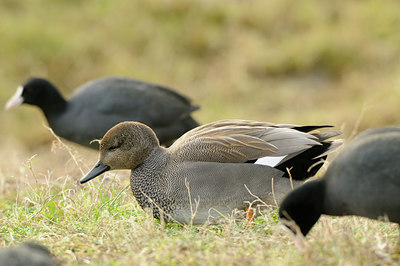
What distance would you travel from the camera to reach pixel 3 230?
13.0 ft

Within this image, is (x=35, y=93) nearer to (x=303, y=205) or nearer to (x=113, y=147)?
(x=113, y=147)

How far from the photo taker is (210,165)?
164 inches

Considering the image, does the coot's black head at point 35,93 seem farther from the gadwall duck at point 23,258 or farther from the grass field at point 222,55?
the gadwall duck at point 23,258

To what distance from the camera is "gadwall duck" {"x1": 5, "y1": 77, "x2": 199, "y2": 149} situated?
22.1 ft

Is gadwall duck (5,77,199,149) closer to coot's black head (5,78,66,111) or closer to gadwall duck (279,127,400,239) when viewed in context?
coot's black head (5,78,66,111)

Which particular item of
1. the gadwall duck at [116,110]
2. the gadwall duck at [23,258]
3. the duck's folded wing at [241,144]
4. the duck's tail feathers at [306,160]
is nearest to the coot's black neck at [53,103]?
the gadwall duck at [116,110]

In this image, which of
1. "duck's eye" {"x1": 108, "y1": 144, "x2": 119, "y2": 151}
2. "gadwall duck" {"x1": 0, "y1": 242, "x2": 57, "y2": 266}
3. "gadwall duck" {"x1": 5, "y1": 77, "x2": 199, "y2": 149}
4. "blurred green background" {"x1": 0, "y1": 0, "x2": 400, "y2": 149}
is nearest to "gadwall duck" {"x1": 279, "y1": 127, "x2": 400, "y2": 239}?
"gadwall duck" {"x1": 0, "y1": 242, "x2": 57, "y2": 266}

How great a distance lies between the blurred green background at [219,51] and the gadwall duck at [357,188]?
5830mm

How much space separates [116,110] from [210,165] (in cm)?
283

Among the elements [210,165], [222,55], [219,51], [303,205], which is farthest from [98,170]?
[219,51]

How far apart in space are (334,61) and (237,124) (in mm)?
6171

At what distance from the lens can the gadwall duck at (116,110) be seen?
6743 mm

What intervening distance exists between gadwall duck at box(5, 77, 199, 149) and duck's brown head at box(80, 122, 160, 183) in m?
2.40

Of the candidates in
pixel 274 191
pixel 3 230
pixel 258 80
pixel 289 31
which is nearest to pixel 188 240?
pixel 274 191
